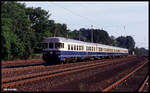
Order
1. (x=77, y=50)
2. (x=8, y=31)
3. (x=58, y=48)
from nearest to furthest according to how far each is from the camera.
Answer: (x=58, y=48) < (x=77, y=50) < (x=8, y=31)

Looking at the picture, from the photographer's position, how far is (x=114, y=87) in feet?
41.9

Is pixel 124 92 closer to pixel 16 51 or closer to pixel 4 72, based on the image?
pixel 4 72

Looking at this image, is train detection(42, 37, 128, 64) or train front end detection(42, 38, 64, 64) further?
train detection(42, 37, 128, 64)

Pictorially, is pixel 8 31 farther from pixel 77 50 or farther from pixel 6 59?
pixel 77 50

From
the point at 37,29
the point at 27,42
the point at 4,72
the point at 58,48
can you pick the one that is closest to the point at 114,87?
the point at 4,72

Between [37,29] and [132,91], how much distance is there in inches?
2164

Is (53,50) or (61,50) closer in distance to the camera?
(61,50)

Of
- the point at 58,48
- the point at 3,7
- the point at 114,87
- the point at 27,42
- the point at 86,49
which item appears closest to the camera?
the point at 114,87

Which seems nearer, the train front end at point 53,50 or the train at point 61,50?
the train front end at point 53,50

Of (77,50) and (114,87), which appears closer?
(114,87)

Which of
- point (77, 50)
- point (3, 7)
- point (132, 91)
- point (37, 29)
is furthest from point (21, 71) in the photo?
point (37, 29)

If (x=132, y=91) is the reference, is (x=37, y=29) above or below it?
above

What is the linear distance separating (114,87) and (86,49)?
24.5 metres

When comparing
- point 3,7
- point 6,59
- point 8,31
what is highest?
point 3,7
